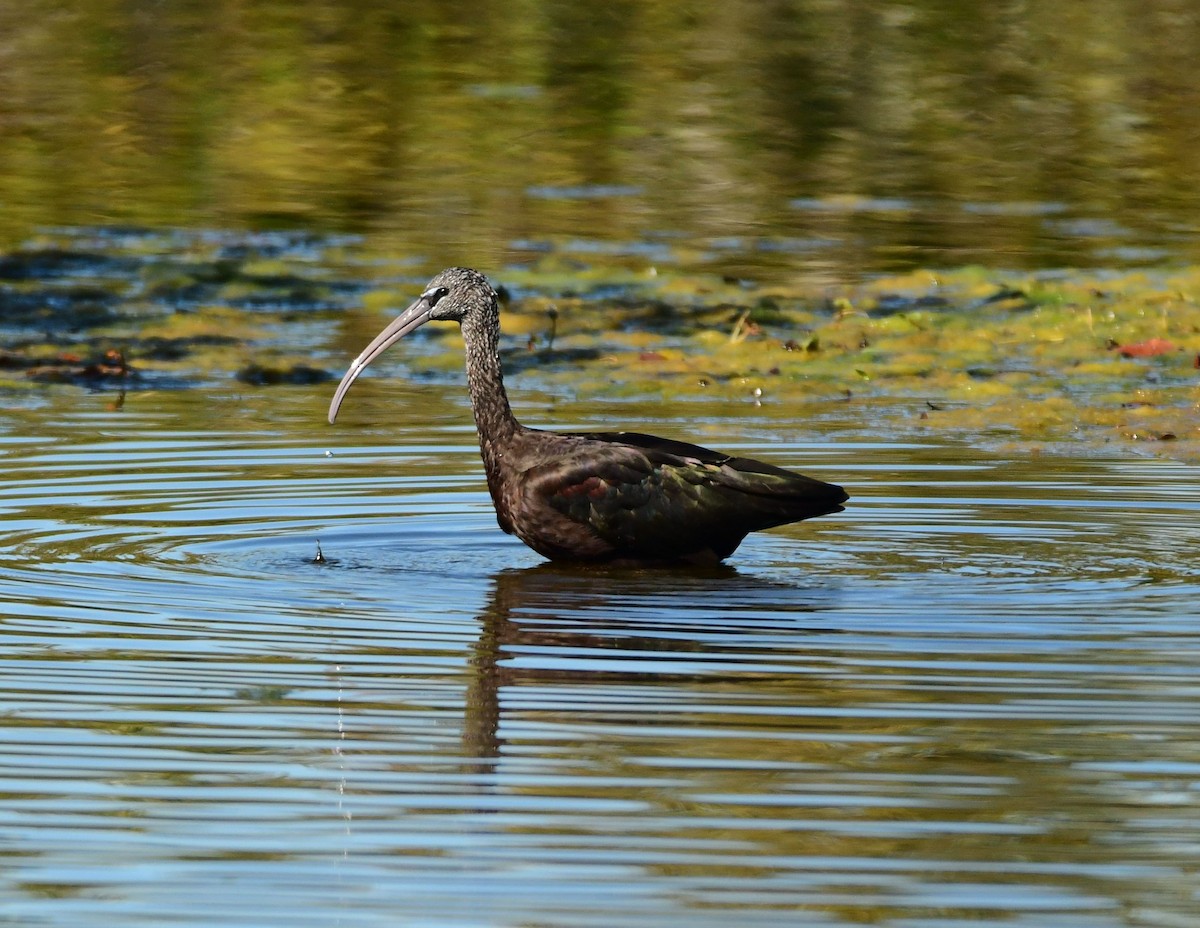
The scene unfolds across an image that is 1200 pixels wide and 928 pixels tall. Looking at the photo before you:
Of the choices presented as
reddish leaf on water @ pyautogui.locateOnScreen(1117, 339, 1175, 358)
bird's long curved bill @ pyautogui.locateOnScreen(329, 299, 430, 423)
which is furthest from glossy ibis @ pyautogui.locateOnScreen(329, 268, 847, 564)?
reddish leaf on water @ pyautogui.locateOnScreen(1117, 339, 1175, 358)

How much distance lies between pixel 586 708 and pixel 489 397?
136 inches

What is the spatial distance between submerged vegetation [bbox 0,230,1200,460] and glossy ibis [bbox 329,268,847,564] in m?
3.17

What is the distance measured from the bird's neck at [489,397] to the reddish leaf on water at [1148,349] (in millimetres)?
5780

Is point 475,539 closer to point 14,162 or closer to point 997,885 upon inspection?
point 997,885

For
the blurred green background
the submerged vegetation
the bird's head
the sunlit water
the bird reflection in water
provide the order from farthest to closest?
the blurred green background < the submerged vegetation < the bird's head < the bird reflection in water < the sunlit water

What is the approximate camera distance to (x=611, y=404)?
14250 millimetres

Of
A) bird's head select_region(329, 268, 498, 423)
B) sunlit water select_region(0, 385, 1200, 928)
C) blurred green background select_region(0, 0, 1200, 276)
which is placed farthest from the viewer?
blurred green background select_region(0, 0, 1200, 276)

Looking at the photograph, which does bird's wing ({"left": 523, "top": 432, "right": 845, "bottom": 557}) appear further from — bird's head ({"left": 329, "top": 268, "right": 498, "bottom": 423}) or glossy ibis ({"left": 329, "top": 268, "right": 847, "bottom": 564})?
bird's head ({"left": 329, "top": 268, "right": 498, "bottom": 423})

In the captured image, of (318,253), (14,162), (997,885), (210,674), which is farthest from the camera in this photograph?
(14,162)

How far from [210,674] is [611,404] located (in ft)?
22.3

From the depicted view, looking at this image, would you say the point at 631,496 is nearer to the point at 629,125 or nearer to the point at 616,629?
the point at 616,629

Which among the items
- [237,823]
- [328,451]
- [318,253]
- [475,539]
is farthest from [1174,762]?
[318,253]

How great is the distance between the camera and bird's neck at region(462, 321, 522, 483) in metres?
10.2

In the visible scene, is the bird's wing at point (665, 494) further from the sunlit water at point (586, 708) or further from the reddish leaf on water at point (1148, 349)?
the reddish leaf on water at point (1148, 349)
